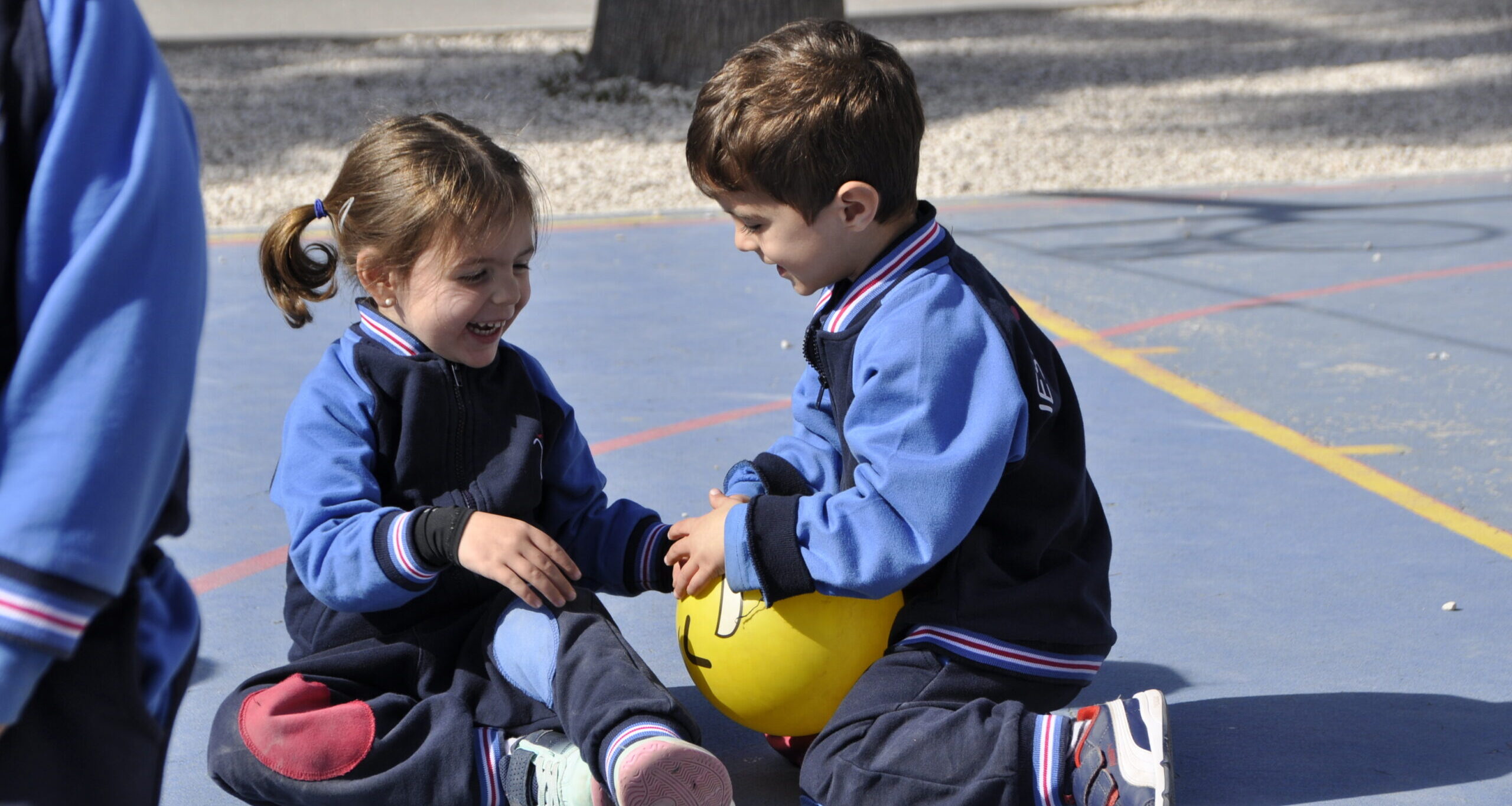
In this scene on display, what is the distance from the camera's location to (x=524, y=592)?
250cm

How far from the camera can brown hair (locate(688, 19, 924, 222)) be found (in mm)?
2594

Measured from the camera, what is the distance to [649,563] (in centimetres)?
284

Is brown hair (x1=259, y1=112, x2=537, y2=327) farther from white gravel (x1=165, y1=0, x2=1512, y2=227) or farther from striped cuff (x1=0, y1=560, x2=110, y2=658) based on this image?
white gravel (x1=165, y1=0, x2=1512, y2=227)

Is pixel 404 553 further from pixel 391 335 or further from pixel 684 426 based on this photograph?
pixel 684 426

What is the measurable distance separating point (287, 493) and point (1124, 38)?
15.2m

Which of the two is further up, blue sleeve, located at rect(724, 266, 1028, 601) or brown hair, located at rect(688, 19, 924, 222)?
brown hair, located at rect(688, 19, 924, 222)

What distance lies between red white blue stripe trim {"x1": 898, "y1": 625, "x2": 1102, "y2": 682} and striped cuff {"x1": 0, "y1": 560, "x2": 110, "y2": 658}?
1.54 meters

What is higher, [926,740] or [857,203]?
[857,203]

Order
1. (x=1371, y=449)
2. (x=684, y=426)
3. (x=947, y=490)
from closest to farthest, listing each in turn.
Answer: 1. (x=947, y=490)
2. (x=1371, y=449)
3. (x=684, y=426)

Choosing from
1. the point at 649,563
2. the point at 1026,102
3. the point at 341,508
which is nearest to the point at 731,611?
the point at 649,563

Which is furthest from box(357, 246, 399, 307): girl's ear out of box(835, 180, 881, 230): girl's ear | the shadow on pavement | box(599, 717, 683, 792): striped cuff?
the shadow on pavement

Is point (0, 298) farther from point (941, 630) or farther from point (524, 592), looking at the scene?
point (941, 630)

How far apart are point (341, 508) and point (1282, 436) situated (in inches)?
126

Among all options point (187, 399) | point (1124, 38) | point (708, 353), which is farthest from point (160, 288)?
point (1124, 38)
